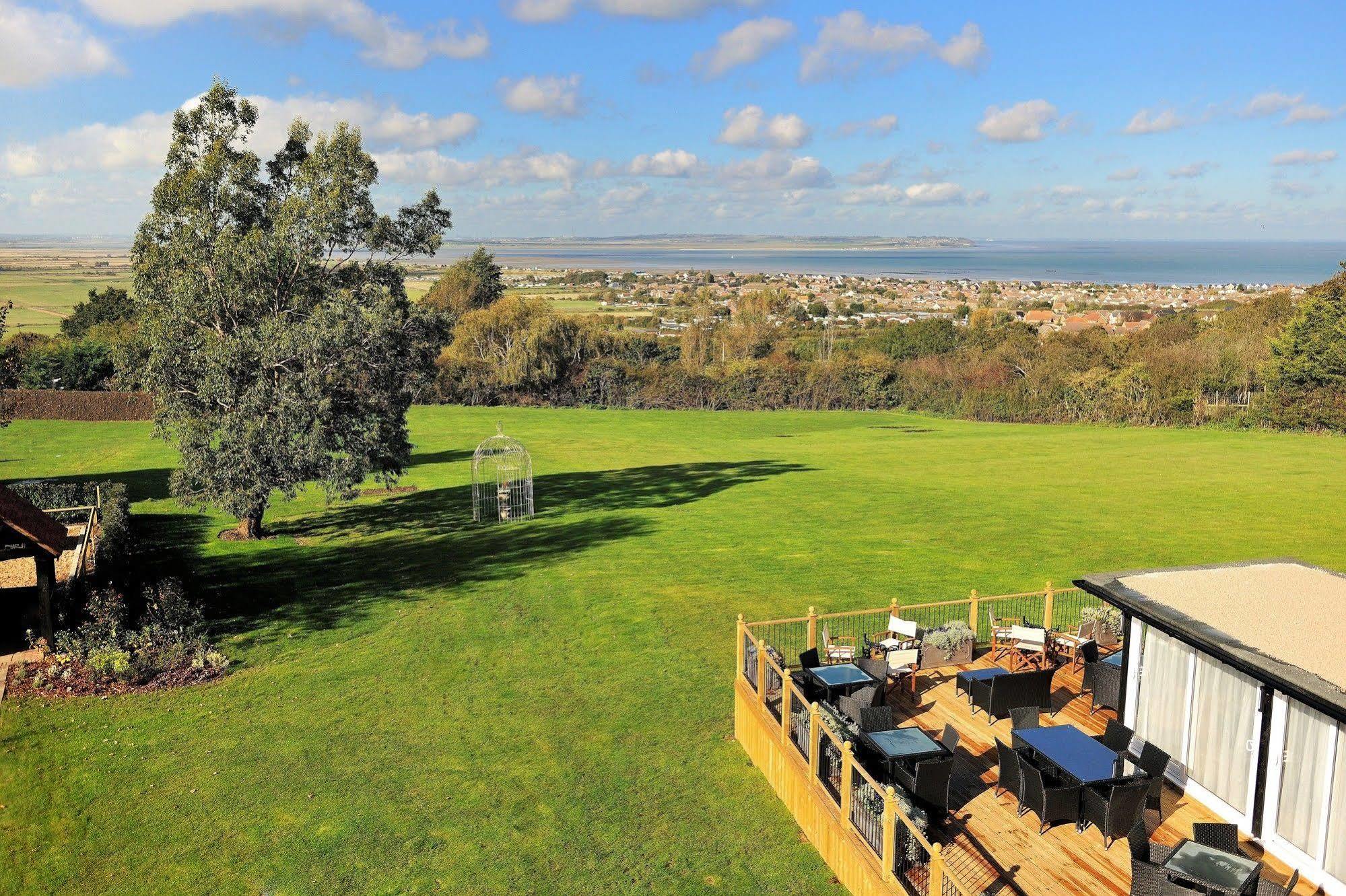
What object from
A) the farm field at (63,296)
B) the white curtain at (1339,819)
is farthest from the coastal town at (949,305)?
the white curtain at (1339,819)

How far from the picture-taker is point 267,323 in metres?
22.2

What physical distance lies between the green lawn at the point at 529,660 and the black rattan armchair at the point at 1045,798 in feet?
7.97

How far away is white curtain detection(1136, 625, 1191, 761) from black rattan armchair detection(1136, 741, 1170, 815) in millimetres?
618

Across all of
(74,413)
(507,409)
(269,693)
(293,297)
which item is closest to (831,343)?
(507,409)

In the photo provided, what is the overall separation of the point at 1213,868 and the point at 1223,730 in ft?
7.25

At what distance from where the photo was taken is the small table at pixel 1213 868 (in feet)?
26.4

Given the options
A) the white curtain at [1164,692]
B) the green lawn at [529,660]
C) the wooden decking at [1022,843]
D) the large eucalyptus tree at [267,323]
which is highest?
the large eucalyptus tree at [267,323]

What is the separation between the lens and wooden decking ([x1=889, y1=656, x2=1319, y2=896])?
9031 millimetres

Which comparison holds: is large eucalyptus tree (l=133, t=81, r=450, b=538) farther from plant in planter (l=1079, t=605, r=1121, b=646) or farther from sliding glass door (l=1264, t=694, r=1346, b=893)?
sliding glass door (l=1264, t=694, r=1346, b=893)

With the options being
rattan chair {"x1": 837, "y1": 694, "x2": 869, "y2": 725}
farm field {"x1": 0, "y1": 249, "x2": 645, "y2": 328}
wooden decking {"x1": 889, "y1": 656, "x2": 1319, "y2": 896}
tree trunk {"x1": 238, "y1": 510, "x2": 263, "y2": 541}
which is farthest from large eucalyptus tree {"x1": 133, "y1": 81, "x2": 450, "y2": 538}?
farm field {"x1": 0, "y1": 249, "x2": 645, "y2": 328}

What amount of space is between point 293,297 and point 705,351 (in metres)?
63.7

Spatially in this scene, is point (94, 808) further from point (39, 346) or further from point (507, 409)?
point (39, 346)

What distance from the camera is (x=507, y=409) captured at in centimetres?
6278

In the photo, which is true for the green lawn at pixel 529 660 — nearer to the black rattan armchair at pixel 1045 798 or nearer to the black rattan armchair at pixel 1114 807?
the black rattan armchair at pixel 1045 798
